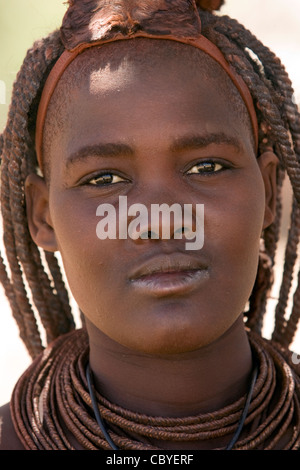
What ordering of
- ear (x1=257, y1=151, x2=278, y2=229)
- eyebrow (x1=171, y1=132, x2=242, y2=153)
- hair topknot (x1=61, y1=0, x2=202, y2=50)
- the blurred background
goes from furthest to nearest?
the blurred background < ear (x1=257, y1=151, x2=278, y2=229) < hair topknot (x1=61, y1=0, x2=202, y2=50) < eyebrow (x1=171, y1=132, x2=242, y2=153)

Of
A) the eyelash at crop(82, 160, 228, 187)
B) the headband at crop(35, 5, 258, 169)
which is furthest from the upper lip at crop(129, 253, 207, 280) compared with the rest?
the headband at crop(35, 5, 258, 169)

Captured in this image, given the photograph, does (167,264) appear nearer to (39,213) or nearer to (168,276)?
(168,276)

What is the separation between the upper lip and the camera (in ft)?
7.21

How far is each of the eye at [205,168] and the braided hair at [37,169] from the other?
1.22 ft

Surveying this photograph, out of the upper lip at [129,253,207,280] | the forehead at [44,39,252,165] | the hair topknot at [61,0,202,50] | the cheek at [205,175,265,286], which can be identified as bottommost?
the upper lip at [129,253,207,280]

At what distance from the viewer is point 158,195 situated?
2234 mm

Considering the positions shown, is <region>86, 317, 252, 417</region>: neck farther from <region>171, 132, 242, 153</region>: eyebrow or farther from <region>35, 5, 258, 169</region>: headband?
<region>35, 5, 258, 169</region>: headband

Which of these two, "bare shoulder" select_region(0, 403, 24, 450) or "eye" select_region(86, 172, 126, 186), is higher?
"eye" select_region(86, 172, 126, 186)

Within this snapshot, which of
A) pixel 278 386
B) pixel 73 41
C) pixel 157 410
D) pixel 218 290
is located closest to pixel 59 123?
pixel 73 41

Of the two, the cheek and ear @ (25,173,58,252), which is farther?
ear @ (25,173,58,252)

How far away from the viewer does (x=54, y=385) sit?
105 inches

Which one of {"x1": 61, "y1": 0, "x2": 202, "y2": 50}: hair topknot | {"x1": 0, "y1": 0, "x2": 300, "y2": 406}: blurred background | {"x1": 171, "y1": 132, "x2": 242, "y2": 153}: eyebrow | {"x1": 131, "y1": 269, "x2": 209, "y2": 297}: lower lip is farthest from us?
{"x1": 0, "y1": 0, "x2": 300, "y2": 406}: blurred background
